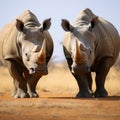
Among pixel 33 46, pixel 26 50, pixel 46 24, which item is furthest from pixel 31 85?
pixel 46 24

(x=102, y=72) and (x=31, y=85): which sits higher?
(x=102, y=72)

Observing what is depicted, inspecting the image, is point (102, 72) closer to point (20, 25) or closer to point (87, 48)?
point (87, 48)

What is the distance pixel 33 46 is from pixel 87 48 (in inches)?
50.6

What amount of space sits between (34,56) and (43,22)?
131cm

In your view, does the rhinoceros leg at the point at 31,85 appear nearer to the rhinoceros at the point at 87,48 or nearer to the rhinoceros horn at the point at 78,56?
the rhinoceros at the point at 87,48

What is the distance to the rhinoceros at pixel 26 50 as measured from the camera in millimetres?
11578

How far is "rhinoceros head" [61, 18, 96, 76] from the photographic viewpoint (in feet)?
37.0

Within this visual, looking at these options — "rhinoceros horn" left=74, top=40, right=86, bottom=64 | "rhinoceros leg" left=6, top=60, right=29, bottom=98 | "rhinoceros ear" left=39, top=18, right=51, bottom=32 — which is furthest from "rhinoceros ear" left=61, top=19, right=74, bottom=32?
"rhinoceros leg" left=6, top=60, right=29, bottom=98

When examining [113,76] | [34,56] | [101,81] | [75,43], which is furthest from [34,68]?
[113,76]

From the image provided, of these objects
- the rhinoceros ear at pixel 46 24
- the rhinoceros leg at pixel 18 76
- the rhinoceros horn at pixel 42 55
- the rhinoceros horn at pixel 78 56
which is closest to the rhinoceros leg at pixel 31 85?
the rhinoceros leg at pixel 18 76

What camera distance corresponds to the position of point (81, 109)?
32.0 ft

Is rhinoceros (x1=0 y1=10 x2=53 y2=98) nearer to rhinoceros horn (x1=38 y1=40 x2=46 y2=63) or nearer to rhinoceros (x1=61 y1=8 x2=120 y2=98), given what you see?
rhinoceros horn (x1=38 y1=40 x2=46 y2=63)

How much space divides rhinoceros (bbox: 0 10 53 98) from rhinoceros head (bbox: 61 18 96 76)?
0.64 metres

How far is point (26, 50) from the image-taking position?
12031 millimetres
